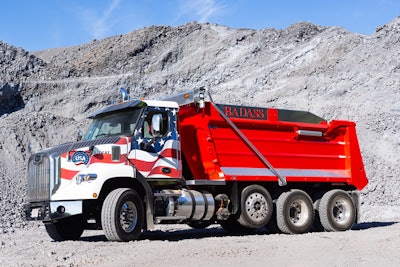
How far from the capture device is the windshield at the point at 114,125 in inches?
457

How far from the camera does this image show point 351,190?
15.2 m

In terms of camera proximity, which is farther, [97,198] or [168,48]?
[168,48]

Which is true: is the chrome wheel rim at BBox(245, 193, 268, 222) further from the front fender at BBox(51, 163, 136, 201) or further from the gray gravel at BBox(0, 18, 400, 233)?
the gray gravel at BBox(0, 18, 400, 233)

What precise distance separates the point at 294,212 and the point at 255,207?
132 centimetres

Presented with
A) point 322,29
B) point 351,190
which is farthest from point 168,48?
point 351,190

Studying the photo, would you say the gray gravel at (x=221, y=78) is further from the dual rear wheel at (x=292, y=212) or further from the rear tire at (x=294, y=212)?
the rear tire at (x=294, y=212)

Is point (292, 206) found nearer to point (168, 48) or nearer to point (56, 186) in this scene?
point (56, 186)

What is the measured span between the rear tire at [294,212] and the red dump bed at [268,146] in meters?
0.41

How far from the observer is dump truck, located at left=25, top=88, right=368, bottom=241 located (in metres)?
10.8

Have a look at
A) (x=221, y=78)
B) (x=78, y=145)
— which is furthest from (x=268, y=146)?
(x=221, y=78)

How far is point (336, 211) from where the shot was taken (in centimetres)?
1450

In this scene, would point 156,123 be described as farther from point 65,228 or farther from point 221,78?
point 221,78

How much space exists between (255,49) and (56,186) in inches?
1548

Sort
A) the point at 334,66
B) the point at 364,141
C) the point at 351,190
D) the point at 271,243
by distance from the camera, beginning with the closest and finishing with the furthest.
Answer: the point at 271,243 < the point at 351,190 < the point at 364,141 < the point at 334,66
